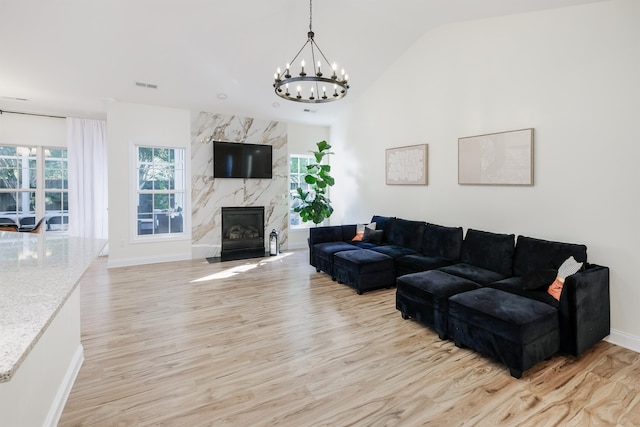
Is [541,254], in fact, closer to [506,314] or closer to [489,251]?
[489,251]

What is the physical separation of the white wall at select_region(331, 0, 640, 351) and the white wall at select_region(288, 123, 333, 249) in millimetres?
2699

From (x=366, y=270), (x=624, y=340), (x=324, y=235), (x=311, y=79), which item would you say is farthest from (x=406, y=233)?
(x=311, y=79)

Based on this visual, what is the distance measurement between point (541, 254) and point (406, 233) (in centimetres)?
198

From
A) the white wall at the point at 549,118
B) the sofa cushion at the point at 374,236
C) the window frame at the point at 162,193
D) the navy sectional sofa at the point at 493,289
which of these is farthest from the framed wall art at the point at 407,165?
the window frame at the point at 162,193

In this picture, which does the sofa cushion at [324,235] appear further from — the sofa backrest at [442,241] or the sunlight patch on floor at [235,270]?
the sofa backrest at [442,241]

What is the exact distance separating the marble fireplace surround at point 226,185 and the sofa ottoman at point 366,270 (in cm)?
300

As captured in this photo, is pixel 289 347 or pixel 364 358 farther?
pixel 289 347

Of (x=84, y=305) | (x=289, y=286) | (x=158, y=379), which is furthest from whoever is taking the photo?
(x=289, y=286)

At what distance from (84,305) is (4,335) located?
3.67 metres

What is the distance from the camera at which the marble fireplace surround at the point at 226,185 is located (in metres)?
6.45

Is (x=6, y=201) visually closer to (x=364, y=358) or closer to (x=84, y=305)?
(x=84, y=305)

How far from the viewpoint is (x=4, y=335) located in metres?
0.99

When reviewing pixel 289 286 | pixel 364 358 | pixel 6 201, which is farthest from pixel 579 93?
pixel 6 201

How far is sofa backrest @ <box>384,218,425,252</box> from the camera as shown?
489 cm
